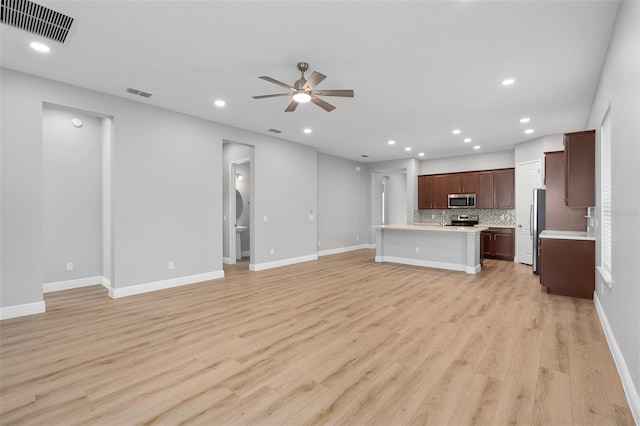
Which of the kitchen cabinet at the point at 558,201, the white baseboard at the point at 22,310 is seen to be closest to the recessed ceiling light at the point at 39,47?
the white baseboard at the point at 22,310

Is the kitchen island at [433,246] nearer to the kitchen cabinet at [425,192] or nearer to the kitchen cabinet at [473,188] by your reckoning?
the kitchen cabinet at [473,188]

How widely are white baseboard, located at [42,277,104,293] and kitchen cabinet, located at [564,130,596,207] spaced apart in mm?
6993

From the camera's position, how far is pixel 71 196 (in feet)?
16.1

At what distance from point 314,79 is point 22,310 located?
437 cm

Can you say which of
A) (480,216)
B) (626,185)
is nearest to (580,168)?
(626,185)

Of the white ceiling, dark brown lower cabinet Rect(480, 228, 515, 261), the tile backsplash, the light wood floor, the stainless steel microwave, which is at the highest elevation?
the white ceiling

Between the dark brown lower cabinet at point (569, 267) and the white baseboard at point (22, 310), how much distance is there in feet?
22.6

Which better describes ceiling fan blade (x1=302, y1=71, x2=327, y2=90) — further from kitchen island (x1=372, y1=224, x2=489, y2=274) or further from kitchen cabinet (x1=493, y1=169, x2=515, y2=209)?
kitchen cabinet (x1=493, y1=169, x2=515, y2=209)

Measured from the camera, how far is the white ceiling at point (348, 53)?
2.51 m

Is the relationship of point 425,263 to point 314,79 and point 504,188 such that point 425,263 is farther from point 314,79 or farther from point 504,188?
point 314,79

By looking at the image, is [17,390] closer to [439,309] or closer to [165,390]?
[165,390]

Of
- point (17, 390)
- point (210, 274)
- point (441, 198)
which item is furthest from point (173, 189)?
point (441, 198)

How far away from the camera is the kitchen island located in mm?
5996

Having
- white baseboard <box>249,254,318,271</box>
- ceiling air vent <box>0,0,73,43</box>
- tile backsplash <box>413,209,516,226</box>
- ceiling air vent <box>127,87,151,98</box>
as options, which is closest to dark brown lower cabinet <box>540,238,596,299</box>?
tile backsplash <box>413,209,516,226</box>
